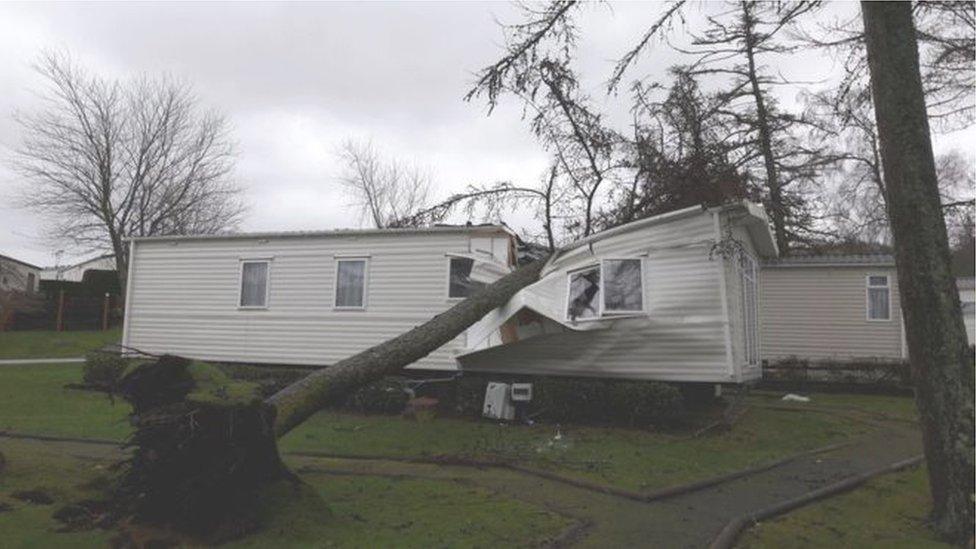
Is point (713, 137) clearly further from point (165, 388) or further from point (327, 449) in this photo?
point (165, 388)

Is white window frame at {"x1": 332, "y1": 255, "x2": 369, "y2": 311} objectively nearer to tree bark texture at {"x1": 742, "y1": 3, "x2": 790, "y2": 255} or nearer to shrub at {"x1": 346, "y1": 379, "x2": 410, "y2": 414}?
shrub at {"x1": 346, "y1": 379, "x2": 410, "y2": 414}

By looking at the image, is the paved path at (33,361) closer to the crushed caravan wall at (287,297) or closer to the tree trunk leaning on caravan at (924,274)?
the crushed caravan wall at (287,297)

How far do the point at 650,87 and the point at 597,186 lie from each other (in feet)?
6.40

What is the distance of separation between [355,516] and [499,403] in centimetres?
582

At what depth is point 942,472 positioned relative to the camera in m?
5.50

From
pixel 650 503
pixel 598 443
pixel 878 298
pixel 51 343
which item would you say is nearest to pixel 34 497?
pixel 650 503

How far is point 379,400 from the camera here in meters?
12.9

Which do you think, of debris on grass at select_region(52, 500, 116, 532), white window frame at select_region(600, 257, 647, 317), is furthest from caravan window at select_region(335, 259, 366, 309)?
debris on grass at select_region(52, 500, 116, 532)

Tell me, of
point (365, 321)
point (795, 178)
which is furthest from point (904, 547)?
point (795, 178)

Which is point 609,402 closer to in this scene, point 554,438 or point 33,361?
point 554,438

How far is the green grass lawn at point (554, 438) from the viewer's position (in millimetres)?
8703

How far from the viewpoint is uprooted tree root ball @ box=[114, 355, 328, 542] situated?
5801mm

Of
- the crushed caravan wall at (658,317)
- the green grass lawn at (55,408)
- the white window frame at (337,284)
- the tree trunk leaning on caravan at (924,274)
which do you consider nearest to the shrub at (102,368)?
the green grass lawn at (55,408)

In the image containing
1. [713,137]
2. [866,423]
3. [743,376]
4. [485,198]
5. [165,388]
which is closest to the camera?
[165,388]
